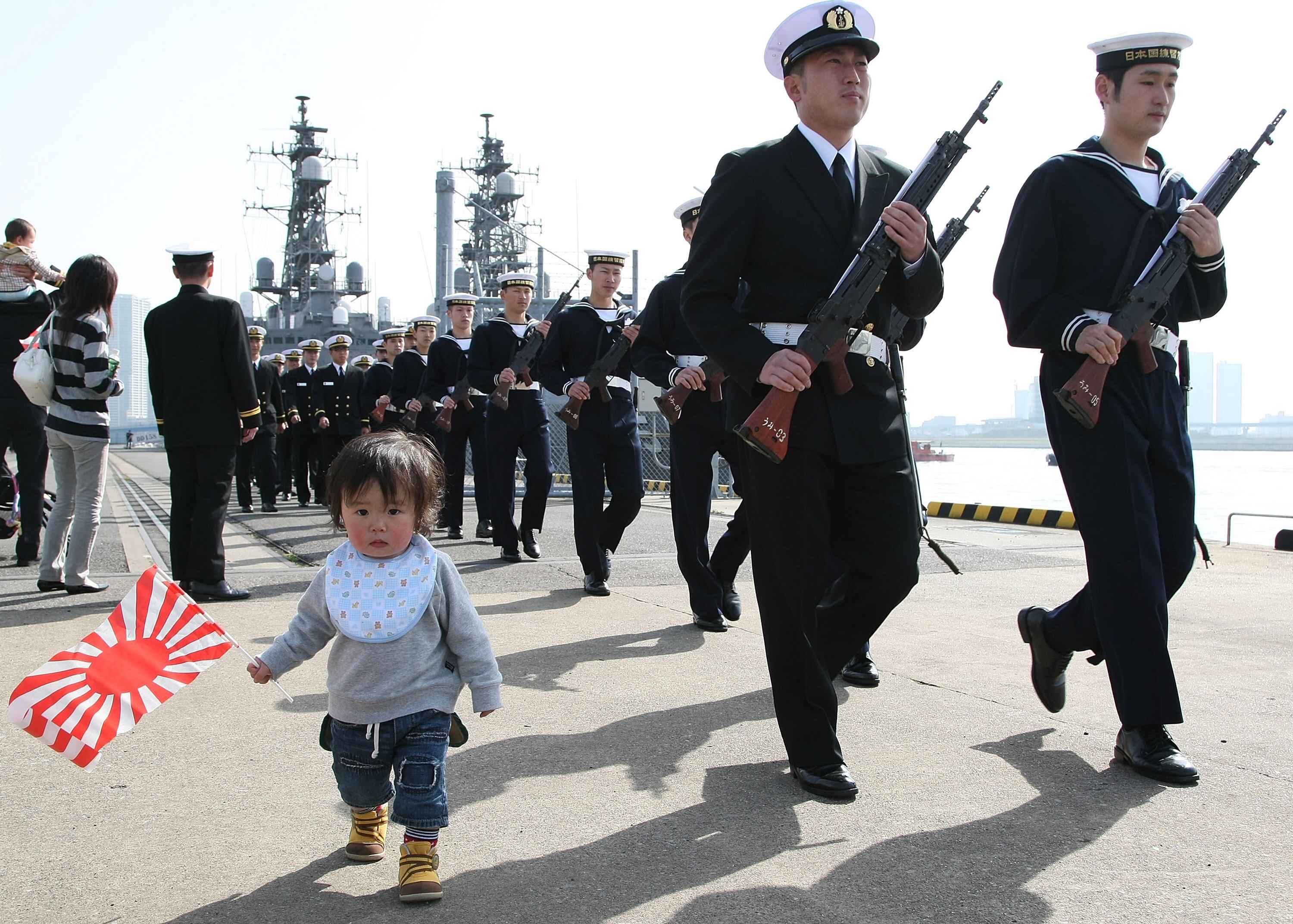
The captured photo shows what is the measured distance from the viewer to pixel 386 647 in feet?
8.30

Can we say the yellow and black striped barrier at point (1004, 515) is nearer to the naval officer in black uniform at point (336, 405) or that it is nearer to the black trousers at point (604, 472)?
the black trousers at point (604, 472)

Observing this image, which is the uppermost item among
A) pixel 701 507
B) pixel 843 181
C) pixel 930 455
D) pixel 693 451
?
pixel 843 181

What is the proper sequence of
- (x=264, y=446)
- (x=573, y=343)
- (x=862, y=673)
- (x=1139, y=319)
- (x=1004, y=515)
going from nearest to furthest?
(x=1139, y=319) → (x=862, y=673) → (x=573, y=343) → (x=1004, y=515) → (x=264, y=446)

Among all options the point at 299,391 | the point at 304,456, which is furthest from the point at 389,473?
the point at 299,391

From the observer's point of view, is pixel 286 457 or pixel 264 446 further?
pixel 286 457

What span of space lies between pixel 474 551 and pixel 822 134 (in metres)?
6.00

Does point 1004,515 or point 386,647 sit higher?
point 386,647

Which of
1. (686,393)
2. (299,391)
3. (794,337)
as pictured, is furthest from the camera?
(299,391)

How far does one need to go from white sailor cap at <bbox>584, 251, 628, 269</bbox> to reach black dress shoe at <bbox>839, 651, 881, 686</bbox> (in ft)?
11.9

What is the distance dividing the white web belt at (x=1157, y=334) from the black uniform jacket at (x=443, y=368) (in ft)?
25.9

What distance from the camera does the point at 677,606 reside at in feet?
19.7

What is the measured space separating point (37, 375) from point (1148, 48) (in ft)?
17.9

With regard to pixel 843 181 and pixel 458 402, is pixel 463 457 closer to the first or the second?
pixel 458 402

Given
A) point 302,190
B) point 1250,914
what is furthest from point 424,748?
point 302,190
